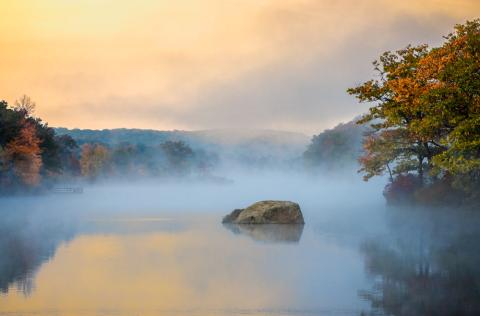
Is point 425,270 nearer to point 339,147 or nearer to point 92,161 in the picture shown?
point 339,147

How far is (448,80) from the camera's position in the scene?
38.5 m

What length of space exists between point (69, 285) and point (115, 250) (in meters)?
10.1

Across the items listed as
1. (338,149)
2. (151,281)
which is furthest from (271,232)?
(338,149)

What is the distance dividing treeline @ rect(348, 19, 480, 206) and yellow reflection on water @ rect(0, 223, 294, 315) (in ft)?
42.9

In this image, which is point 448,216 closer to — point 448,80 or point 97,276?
point 448,80

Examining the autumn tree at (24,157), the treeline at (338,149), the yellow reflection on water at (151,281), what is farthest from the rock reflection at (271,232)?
the treeline at (338,149)

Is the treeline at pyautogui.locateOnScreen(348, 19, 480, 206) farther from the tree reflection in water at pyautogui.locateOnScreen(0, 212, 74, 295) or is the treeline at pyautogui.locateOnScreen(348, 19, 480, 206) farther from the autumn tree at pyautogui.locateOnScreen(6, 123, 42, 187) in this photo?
the autumn tree at pyautogui.locateOnScreen(6, 123, 42, 187)

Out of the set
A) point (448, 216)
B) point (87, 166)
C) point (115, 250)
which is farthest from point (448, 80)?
point (87, 166)

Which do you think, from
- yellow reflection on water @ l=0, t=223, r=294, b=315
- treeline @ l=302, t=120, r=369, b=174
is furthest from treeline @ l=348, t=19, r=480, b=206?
treeline @ l=302, t=120, r=369, b=174

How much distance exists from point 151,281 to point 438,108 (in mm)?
21117

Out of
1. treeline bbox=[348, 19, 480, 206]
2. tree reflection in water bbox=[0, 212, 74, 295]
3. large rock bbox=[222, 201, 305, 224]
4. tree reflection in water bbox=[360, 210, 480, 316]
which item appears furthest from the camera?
large rock bbox=[222, 201, 305, 224]

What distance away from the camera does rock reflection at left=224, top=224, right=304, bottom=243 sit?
37219 millimetres

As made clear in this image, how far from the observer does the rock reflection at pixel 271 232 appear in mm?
37219

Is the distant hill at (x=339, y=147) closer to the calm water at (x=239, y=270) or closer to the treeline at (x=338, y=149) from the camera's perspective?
the treeline at (x=338, y=149)
